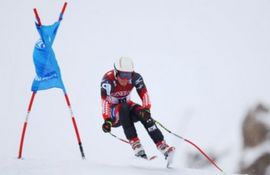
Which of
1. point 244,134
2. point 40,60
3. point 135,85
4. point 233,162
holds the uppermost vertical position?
point 40,60

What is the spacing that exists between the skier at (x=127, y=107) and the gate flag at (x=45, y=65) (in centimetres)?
138

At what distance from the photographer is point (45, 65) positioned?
44.8 feet

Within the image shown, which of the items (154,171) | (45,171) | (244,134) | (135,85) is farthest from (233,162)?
(45,171)

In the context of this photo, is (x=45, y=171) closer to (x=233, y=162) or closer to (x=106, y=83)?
(x=106, y=83)

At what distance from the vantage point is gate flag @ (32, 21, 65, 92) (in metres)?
13.6

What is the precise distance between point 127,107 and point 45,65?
2717 mm

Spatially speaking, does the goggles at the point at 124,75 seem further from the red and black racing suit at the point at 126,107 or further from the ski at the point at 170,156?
the ski at the point at 170,156

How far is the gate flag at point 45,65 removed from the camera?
13594mm

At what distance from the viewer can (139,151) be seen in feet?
40.0

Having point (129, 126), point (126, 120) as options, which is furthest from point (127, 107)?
point (129, 126)

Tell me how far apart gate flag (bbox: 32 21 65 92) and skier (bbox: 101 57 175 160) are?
138 cm

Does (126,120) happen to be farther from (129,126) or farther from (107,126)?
(107,126)

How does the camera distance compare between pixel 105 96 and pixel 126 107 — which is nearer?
pixel 126 107

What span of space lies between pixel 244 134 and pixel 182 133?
9.64m
